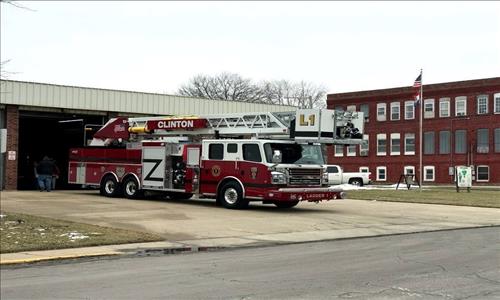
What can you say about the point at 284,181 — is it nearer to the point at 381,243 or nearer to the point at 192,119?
the point at 192,119

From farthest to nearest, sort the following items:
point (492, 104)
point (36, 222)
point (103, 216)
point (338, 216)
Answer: point (492, 104) → point (338, 216) → point (103, 216) → point (36, 222)

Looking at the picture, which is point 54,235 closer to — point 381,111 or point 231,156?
point 231,156

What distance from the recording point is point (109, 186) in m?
25.9

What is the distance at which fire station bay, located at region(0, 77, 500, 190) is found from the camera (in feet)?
100

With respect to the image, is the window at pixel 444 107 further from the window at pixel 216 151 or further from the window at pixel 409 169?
the window at pixel 216 151

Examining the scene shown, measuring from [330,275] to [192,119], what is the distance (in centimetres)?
1471

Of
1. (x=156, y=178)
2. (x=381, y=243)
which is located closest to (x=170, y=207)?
(x=156, y=178)

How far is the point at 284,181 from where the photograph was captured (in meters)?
20.1

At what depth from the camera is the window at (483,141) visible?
193 ft

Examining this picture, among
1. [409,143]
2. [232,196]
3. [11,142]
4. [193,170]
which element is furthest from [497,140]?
[11,142]

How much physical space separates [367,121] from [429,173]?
955cm

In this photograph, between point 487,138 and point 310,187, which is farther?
point 487,138

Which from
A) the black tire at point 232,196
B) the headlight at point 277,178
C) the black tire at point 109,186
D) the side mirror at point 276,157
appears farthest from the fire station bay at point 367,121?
the headlight at point 277,178

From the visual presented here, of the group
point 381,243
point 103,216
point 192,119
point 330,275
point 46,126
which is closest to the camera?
point 330,275
